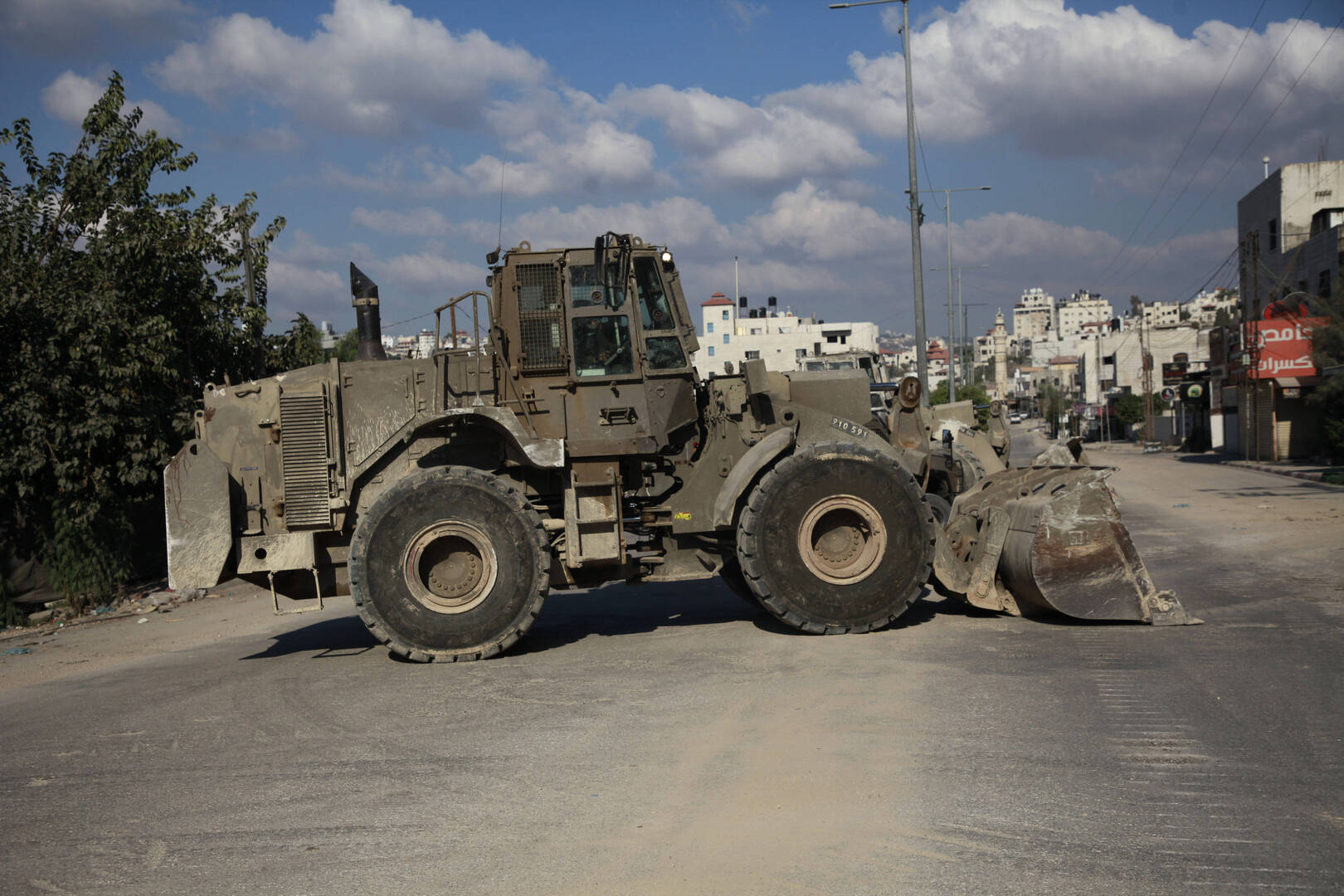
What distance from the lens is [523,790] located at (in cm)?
532

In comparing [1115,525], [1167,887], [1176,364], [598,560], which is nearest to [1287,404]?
[1176,364]

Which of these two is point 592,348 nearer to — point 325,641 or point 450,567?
point 450,567

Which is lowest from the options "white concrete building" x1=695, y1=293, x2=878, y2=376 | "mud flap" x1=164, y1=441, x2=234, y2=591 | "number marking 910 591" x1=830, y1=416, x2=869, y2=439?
"mud flap" x1=164, y1=441, x2=234, y2=591

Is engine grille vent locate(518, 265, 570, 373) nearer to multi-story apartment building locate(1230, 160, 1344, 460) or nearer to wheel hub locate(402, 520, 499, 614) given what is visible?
wheel hub locate(402, 520, 499, 614)

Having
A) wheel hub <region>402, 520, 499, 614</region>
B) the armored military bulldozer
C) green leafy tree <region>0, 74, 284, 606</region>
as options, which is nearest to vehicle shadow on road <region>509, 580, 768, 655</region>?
wheel hub <region>402, 520, 499, 614</region>

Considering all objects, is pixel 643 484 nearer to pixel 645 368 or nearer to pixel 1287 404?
pixel 645 368

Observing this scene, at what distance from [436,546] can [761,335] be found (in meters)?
83.7

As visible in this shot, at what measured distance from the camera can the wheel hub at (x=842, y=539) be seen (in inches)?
340

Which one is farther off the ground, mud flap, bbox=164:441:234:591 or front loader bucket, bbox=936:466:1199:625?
mud flap, bbox=164:441:234:591

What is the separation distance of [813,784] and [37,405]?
12.1 m

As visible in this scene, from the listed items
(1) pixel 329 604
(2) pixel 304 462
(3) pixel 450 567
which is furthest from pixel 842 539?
(1) pixel 329 604

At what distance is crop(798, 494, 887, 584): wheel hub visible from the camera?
28.4 ft

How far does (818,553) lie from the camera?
28.8ft

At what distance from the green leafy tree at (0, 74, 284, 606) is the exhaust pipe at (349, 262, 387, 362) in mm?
4837
